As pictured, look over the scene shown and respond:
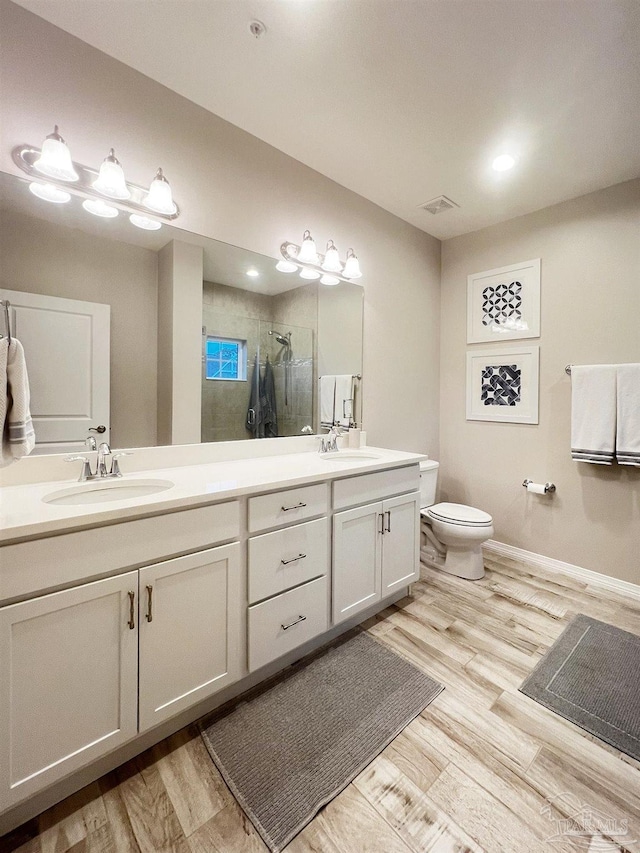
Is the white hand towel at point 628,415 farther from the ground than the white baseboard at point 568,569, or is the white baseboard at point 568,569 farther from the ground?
the white hand towel at point 628,415

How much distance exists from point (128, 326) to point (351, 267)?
1423 millimetres

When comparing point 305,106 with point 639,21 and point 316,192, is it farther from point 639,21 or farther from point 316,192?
point 639,21

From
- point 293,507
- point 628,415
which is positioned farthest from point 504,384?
point 293,507

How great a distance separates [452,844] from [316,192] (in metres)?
2.88

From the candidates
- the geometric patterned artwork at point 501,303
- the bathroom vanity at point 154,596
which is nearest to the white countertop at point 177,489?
the bathroom vanity at point 154,596

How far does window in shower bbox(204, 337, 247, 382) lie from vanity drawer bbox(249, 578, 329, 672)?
3.53 ft

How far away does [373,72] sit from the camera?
5.12 ft

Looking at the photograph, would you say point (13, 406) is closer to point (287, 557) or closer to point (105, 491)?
point (105, 491)

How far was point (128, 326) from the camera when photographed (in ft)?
5.14

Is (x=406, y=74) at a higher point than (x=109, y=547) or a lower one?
higher

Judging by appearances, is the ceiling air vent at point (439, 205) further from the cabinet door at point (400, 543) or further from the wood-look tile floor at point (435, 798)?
the wood-look tile floor at point (435, 798)

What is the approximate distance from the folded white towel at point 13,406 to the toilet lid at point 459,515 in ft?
7.51

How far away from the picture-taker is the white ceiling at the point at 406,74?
4.34 ft

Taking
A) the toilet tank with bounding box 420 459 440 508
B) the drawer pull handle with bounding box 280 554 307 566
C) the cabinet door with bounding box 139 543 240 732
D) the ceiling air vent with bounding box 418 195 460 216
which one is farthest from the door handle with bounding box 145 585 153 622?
the ceiling air vent with bounding box 418 195 460 216
